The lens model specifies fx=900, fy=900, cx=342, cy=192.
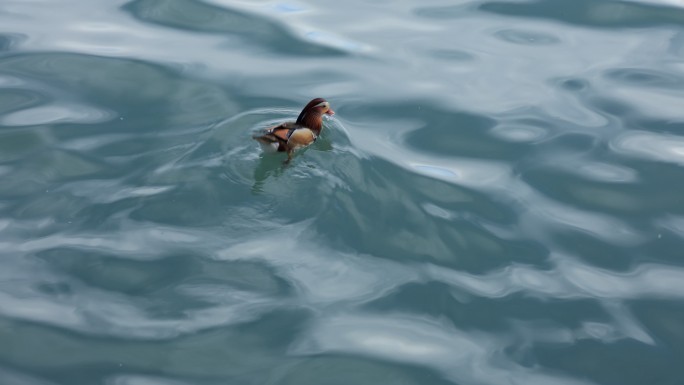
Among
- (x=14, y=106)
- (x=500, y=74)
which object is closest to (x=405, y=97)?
(x=500, y=74)

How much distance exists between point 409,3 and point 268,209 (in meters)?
4.60

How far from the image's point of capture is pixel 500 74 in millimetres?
9102

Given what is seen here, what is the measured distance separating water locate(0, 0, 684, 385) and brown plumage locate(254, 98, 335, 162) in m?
0.14

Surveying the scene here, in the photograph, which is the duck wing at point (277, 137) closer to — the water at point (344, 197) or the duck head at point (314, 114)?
the water at point (344, 197)

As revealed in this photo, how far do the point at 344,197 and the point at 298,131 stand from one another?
0.86 m

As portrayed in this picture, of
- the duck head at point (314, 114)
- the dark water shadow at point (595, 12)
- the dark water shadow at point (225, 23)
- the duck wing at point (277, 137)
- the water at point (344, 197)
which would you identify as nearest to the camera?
the water at point (344, 197)

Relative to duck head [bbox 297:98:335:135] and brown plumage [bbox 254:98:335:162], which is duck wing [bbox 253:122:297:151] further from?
duck head [bbox 297:98:335:135]

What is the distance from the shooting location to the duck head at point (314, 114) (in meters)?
7.84

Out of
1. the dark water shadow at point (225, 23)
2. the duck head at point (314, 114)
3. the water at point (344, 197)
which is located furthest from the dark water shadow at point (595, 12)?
the duck head at point (314, 114)

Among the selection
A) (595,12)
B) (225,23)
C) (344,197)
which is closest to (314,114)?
(344,197)

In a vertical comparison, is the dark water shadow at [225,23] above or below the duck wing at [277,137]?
above

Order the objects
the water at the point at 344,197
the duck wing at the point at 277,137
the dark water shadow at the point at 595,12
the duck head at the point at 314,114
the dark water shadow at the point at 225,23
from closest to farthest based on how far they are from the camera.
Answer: the water at the point at 344,197 < the duck wing at the point at 277,137 < the duck head at the point at 314,114 < the dark water shadow at the point at 225,23 < the dark water shadow at the point at 595,12

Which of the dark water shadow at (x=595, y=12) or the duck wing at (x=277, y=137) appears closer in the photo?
the duck wing at (x=277, y=137)

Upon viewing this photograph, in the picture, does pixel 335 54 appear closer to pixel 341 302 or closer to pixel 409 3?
pixel 409 3
